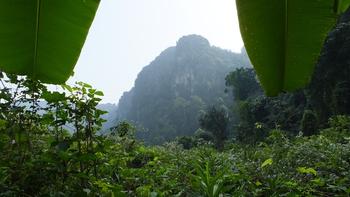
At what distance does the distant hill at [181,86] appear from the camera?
68438 millimetres

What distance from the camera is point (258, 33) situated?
28.6 inches

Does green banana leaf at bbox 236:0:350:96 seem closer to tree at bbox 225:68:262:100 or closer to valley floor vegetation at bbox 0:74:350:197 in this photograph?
valley floor vegetation at bbox 0:74:350:197

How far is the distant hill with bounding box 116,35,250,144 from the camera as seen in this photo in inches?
2694

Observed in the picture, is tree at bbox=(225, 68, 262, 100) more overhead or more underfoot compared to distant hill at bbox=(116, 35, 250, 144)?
more underfoot

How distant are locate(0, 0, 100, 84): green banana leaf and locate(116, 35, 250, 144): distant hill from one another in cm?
6056

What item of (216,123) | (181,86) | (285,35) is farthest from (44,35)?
(181,86)

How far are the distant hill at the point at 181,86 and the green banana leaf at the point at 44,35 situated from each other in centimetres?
6056

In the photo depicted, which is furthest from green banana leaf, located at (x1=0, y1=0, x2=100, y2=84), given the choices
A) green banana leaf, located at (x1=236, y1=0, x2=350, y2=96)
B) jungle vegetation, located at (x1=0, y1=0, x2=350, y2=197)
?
green banana leaf, located at (x1=236, y1=0, x2=350, y2=96)

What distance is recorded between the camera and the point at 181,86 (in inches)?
3199

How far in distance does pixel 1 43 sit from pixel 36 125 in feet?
8.89

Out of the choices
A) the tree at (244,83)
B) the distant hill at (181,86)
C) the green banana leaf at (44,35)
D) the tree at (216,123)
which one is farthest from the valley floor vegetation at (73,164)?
the distant hill at (181,86)

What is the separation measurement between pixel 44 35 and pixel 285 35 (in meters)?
0.47

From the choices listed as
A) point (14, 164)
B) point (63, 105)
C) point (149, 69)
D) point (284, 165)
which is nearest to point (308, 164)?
point (284, 165)

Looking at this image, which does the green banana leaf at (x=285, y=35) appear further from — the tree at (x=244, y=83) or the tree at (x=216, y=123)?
the tree at (x=244, y=83)
